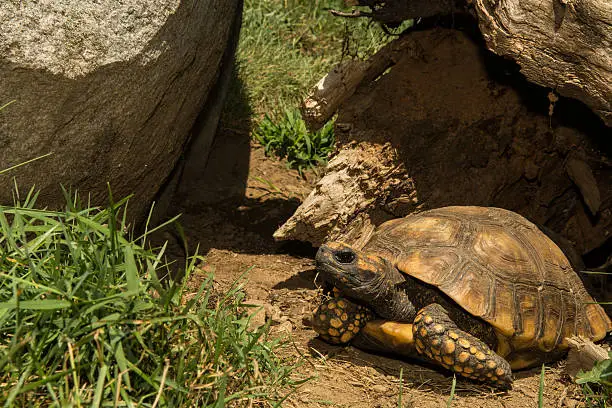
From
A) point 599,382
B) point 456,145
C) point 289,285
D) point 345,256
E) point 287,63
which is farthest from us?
point 287,63

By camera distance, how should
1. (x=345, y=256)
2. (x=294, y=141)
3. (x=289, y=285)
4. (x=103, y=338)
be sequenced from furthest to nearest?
(x=294, y=141), (x=289, y=285), (x=345, y=256), (x=103, y=338)

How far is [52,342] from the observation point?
2666 millimetres

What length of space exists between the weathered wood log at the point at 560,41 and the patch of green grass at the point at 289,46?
2.47m

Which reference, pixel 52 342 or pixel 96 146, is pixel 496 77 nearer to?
pixel 96 146

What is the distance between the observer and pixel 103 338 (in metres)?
2.60

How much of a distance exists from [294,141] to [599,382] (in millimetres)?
3379

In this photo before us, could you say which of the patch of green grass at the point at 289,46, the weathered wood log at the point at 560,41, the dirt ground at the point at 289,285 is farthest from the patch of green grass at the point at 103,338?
the patch of green grass at the point at 289,46

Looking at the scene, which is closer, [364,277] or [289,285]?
[364,277]

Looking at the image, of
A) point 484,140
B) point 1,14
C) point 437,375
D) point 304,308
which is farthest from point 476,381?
point 1,14

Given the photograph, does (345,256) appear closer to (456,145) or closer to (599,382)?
(599,382)

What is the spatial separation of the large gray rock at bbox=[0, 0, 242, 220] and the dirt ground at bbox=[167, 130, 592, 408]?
0.87 metres

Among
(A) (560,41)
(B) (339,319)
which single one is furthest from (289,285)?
(A) (560,41)

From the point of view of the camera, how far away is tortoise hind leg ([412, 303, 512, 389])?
11.8ft

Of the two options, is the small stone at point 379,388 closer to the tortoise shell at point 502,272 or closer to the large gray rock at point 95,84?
the tortoise shell at point 502,272
